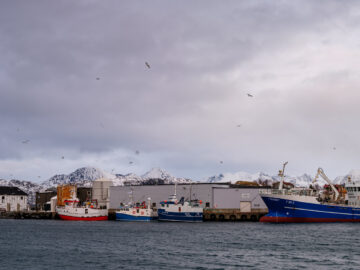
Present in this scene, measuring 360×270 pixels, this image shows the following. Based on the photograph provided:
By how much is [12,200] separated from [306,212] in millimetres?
93726

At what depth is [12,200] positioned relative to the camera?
15075cm

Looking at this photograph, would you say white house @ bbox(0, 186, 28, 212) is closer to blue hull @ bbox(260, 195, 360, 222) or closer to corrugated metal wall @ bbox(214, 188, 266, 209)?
corrugated metal wall @ bbox(214, 188, 266, 209)

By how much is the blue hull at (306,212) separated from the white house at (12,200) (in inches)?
3340

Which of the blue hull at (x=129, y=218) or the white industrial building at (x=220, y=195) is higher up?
→ the white industrial building at (x=220, y=195)

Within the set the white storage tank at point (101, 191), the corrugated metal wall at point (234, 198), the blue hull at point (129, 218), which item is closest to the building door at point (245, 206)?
the corrugated metal wall at point (234, 198)

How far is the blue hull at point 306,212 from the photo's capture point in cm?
9369

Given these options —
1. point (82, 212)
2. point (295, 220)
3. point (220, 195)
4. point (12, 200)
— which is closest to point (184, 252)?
point (295, 220)

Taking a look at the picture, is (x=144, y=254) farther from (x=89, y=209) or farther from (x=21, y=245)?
(x=89, y=209)

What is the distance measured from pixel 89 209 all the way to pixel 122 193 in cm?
1087

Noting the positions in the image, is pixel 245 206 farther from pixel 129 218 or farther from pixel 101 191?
pixel 101 191

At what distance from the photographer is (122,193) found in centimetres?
12544

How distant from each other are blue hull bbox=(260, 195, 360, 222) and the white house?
8484 centimetres

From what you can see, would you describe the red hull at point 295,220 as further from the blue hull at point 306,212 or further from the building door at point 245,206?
the building door at point 245,206

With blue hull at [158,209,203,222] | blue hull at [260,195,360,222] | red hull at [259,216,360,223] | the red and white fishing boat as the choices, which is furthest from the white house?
red hull at [259,216,360,223]
